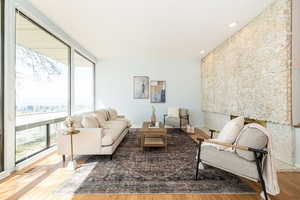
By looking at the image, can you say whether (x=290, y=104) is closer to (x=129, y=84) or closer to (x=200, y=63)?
(x=200, y=63)

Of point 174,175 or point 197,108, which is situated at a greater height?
point 197,108

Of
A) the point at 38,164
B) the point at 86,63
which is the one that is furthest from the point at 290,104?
the point at 86,63

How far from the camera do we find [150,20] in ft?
11.0

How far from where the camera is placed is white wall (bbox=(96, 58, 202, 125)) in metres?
6.50

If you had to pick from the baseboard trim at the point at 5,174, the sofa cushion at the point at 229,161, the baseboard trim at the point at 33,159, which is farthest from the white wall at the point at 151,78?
the sofa cushion at the point at 229,161

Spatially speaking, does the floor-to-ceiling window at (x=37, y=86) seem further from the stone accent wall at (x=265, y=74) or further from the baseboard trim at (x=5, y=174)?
the stone accent wall at (x=265, y=74)

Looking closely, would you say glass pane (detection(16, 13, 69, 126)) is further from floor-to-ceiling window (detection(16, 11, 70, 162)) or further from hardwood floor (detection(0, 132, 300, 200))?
hardwood floor (detection(0, 132, 300, 200))

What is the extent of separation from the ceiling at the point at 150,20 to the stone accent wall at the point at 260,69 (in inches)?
10.5

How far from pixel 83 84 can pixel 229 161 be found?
16.1 feet

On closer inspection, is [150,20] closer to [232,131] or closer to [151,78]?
[232,131]

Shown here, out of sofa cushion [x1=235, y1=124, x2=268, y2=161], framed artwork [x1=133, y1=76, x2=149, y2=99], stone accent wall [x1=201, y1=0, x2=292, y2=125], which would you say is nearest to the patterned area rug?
sofa cushion [x1=235, y1=124, x2=268, y2=161]

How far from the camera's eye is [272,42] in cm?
291

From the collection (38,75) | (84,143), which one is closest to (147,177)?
(84,143)

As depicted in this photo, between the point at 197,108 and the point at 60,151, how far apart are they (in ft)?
17.3
